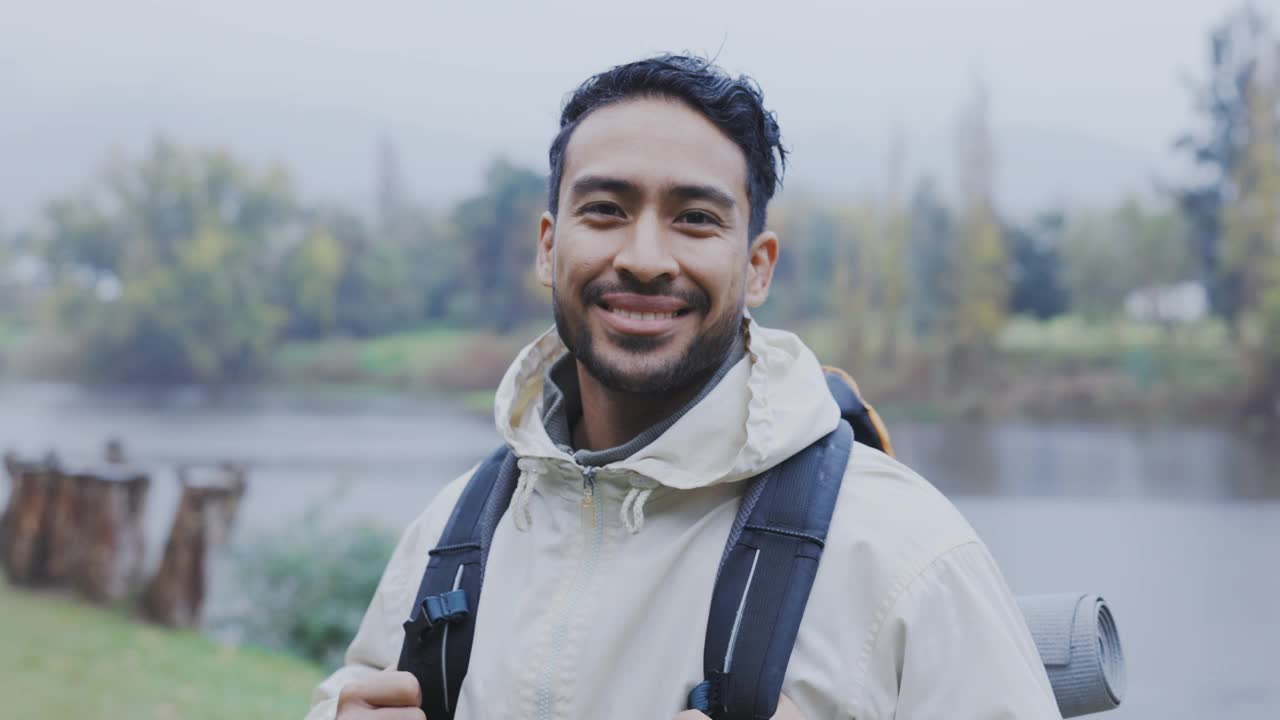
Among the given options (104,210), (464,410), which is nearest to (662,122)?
(464,410)

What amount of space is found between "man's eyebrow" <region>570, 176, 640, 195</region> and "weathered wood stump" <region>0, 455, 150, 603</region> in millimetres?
3995

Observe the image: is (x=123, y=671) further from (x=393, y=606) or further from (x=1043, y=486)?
(x=1043, y=486)

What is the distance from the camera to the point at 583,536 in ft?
3.90

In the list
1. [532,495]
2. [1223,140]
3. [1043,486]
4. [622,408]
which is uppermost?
[1223,140]

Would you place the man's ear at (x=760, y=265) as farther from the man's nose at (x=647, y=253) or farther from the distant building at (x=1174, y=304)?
the distant building at (x=1174, y=304)

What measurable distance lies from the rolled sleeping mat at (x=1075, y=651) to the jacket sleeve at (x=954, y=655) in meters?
0.14

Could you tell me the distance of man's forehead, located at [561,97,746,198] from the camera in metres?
1.21

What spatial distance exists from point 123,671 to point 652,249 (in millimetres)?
3897

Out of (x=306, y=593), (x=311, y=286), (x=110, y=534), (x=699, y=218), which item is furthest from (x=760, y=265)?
(x=311, y=286)

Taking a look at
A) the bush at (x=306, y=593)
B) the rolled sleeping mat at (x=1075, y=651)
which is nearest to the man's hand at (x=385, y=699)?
the rolled sleeping mat at (x=1075, y=651)

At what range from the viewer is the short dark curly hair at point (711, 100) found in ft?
4.09

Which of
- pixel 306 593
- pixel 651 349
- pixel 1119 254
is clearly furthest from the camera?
pixel 1119 254

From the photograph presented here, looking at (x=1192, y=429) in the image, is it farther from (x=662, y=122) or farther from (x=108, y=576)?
(x=108, y=576)

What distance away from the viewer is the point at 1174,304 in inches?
188
